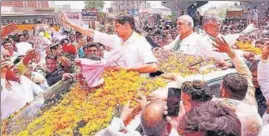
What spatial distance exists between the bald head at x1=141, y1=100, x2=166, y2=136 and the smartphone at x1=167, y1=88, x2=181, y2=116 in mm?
46

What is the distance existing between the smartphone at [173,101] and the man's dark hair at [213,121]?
3.07ft

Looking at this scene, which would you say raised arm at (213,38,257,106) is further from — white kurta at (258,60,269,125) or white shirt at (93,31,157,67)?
white shirt at (93,31,157,67)

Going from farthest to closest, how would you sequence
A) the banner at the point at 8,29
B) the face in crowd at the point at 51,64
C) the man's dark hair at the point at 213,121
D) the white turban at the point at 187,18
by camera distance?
the face in crowd at the point at 51,64 → the white turban at the point at 187,18 → the banner at the point at 8,29 → the man's dark hair at the point at 213,121

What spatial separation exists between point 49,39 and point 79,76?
0.99 ft

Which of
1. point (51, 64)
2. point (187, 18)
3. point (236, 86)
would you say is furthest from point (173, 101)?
point (51, 64)

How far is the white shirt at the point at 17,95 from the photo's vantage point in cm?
294

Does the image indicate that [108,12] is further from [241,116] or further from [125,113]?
[241,116]

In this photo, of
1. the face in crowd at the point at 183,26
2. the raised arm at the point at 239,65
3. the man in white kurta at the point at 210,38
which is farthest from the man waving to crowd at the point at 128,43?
the raised arm at the point at 239,65

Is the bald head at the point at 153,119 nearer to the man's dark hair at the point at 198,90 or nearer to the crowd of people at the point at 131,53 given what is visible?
the crowd of people at the point at 131,53

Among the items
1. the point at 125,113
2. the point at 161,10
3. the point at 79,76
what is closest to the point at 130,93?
the point at 125,113

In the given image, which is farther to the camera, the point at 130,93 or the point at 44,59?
the point at 44,59

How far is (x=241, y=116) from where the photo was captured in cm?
251

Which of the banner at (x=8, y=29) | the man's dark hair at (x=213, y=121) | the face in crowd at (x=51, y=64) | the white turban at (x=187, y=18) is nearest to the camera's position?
the man's dark hair at (x=213, y=121)

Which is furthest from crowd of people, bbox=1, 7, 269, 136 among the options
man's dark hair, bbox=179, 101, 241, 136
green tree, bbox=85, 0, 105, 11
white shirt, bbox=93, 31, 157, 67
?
man's dark hair, bbox=179, 101, 241, 136
